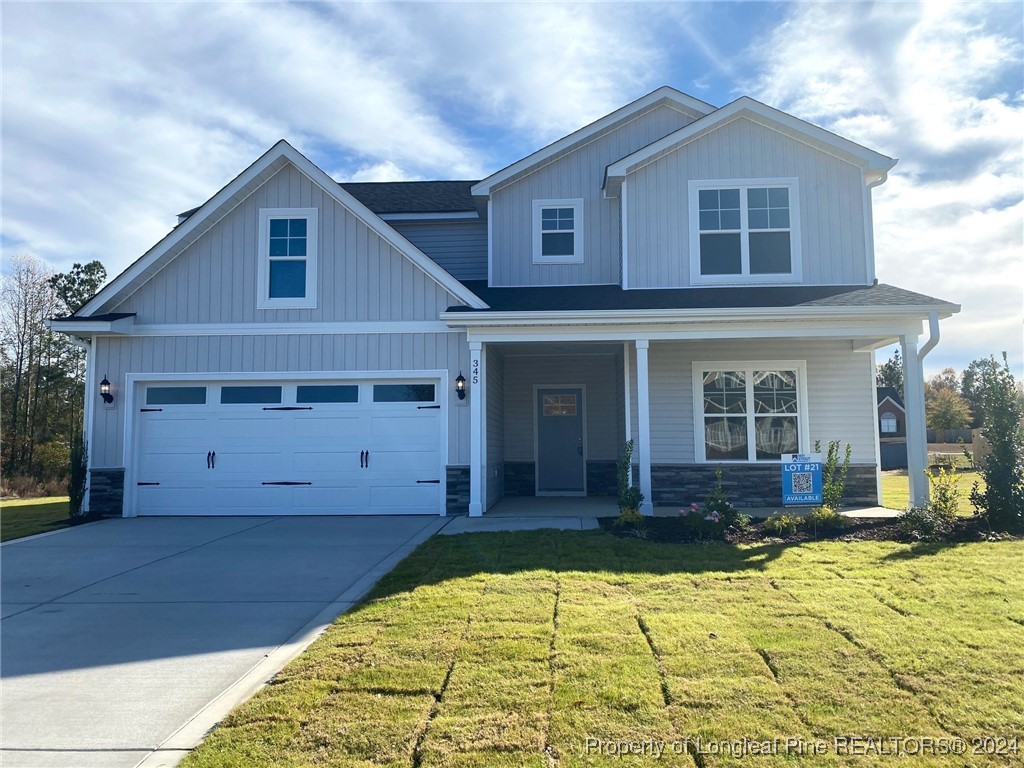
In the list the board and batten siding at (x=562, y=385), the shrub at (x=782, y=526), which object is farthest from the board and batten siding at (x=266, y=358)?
the shrub at (x=782, y=526)

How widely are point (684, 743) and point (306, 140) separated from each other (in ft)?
42.9

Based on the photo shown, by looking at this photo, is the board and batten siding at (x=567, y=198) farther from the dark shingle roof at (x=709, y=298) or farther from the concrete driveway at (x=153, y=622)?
the concrete driveway at (x=153, y=622)

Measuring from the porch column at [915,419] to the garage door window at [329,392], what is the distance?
350 inches

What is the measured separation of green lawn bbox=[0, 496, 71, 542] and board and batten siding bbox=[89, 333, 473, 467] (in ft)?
4.07

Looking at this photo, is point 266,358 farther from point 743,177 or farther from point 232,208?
point 743,177

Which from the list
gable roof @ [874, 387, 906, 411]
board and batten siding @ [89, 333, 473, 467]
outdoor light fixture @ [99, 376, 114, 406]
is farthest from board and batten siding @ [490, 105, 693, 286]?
gable roof @ [874, 387, 906, 411]

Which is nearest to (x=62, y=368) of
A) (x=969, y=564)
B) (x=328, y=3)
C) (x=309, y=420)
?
(x=309, y=420)

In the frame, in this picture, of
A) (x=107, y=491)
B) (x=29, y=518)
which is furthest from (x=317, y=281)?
(x=29, y=518)

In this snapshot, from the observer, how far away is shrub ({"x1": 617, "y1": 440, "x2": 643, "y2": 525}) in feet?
30.8

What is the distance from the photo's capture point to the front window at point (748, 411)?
12.3m

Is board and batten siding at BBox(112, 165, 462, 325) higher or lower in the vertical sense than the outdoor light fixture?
higher

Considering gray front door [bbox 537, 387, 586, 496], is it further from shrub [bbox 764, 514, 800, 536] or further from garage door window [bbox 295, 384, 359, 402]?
shrub [bbox 764, 514, 800, 536]

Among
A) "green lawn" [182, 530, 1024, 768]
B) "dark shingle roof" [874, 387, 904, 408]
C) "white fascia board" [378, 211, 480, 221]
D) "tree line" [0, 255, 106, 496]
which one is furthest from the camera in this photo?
"dark shingle roof" [874, 387, 904, 408]

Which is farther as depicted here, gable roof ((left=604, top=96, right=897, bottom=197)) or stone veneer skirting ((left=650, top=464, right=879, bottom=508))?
stone veneer skirting ((left=650, top=464, right=879, bottom=508))
